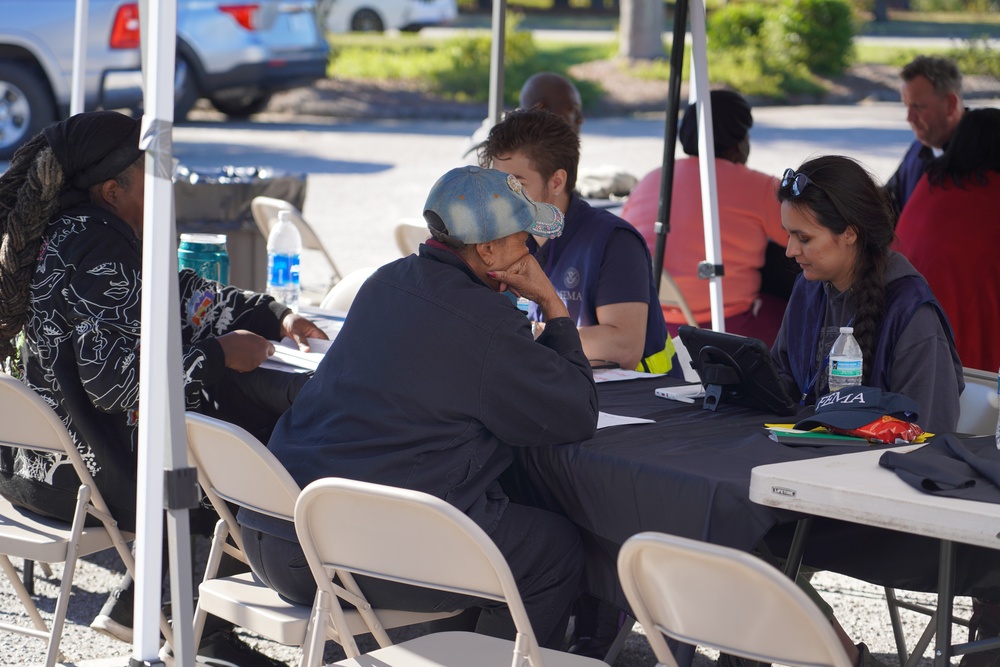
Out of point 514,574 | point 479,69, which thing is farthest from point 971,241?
point 479,69

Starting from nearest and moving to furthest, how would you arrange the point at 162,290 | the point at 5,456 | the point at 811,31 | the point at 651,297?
the point at 162,290, the point at 5,456, the point at 651,297, the point at 811,31

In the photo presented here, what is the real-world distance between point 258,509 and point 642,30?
58.1ft

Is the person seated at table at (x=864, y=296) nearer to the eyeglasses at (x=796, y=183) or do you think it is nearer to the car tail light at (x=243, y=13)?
the eyeglasses at (x=796, y=183)

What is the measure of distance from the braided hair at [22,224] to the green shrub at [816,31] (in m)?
17.9

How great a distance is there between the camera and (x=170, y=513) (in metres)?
2.14

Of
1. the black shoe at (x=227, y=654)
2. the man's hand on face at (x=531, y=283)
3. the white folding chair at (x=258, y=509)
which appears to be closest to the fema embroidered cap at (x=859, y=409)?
the man's hand on face at (x=531, y=283)

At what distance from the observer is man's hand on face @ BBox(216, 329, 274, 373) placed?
3.32 metres

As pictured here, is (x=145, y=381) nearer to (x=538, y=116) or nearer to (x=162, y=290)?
(x=162, y=290)

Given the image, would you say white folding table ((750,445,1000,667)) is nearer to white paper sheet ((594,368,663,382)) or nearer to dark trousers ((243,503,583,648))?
dark trousers ((243,503,583,648))

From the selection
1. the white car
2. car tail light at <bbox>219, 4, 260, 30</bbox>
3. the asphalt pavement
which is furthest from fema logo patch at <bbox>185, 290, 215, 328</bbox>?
the white car

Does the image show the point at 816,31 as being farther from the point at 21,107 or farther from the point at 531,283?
the point at 531,283

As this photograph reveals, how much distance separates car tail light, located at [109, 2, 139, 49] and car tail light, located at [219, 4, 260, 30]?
2059 millimetres

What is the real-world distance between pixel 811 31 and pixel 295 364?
58.3 feet

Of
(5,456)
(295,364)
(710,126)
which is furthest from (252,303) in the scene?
(710,126)
